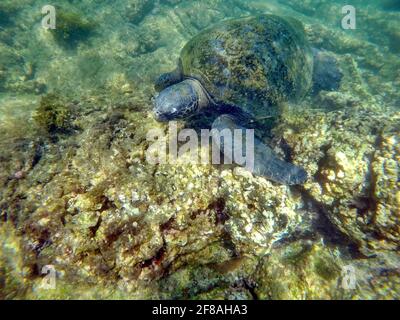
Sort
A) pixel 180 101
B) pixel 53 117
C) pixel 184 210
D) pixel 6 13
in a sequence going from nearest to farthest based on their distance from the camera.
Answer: pixel 184 210 → pixel 53 117 → pixel 180 101 → pixel 6 13

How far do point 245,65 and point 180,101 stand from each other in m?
1.33

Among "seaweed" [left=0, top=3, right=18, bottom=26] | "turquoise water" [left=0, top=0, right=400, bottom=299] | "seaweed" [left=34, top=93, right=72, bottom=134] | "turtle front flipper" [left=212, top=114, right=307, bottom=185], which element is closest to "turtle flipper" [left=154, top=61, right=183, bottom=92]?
"turquoise water" [left=0, top=0, right=400, bottom=299]

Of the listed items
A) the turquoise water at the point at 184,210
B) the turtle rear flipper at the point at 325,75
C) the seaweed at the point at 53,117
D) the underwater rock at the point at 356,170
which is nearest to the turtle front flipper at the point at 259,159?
the turquoise water at the point at 184,210

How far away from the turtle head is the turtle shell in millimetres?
212

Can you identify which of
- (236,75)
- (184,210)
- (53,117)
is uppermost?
(236,75)

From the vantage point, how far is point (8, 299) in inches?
87.1

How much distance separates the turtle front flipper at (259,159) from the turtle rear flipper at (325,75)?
3.79 metres

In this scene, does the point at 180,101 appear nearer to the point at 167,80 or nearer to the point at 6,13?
the point at 167,80

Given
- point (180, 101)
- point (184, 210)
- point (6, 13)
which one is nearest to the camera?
point (184, 210)

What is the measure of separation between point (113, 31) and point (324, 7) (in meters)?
13.6

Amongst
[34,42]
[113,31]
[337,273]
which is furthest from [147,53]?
[337,273]

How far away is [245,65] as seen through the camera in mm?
4254

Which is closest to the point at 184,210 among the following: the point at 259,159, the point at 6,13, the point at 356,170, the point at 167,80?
the point at 259,159

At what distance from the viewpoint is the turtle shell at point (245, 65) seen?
4.27 m
